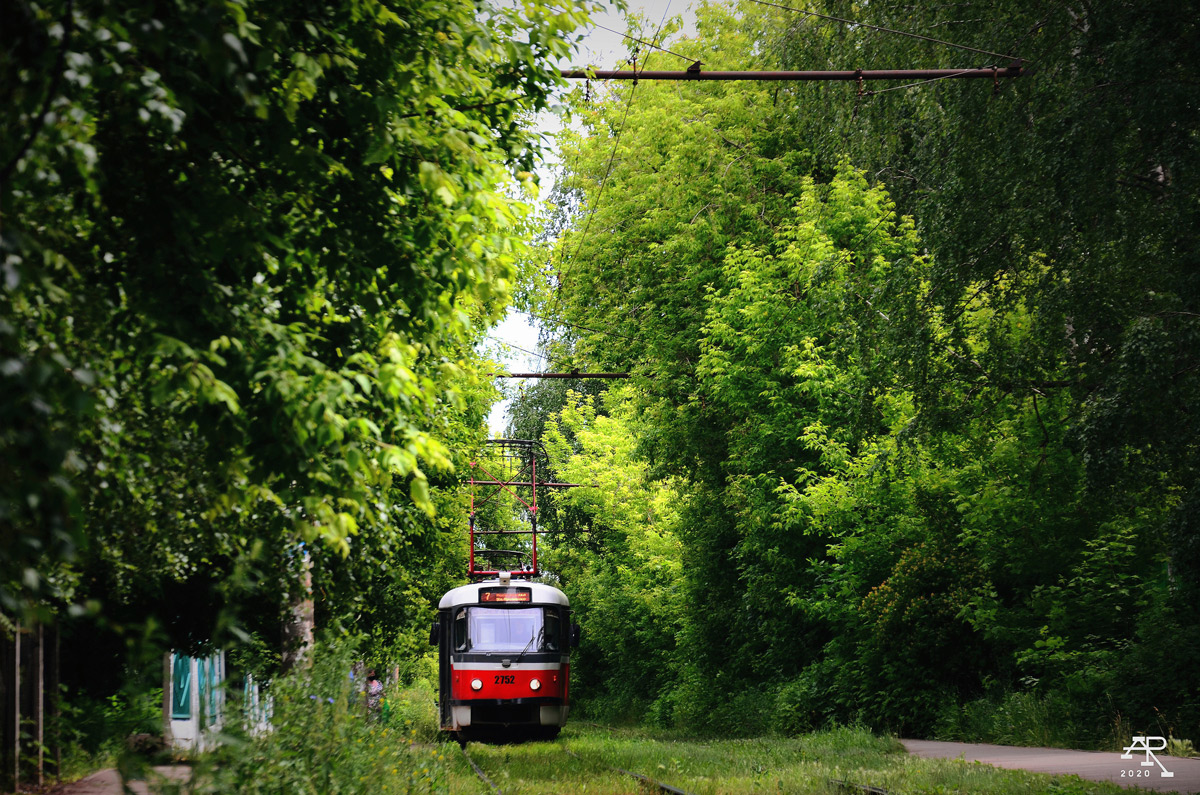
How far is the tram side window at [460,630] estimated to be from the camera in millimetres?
23141

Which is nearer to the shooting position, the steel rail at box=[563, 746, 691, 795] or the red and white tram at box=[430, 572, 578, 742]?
the steel rail at box=[563, 746, 691, 795]

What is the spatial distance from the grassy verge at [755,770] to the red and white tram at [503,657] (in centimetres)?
162

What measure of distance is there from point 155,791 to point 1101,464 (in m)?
10.5

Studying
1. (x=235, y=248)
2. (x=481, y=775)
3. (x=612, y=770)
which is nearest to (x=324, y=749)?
(x=235, y=248)

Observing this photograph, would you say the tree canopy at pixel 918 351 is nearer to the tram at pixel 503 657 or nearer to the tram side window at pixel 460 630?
the tram at pixel 503 657

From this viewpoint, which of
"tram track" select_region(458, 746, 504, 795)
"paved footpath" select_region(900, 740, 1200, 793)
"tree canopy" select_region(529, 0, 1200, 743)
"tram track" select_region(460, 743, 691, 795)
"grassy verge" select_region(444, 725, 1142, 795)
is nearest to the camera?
"paved footpath" select_region(900, 740, 1200, 793)

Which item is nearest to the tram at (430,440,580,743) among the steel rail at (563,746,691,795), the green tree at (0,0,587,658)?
the steel rail at (563,746,691,795)

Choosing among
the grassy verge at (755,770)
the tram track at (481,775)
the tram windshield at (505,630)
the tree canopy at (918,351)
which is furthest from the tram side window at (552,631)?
the tree canopy at (918,351)

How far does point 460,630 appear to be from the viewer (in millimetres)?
23297

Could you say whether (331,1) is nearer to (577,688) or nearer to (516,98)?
(516,98)

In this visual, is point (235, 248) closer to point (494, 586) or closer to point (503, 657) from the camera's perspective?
point (503, 657)

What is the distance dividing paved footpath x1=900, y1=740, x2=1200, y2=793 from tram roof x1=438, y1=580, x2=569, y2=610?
9786 millimetres

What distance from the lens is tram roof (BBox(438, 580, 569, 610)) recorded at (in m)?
23.6

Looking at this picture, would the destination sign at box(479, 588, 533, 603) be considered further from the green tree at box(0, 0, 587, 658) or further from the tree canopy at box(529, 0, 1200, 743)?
the green tree at box(0, 0, 587, 658)
